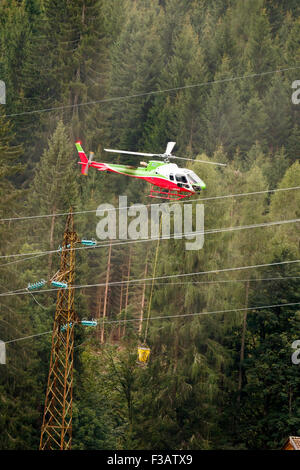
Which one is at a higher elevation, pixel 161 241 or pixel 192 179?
pixel 161 241

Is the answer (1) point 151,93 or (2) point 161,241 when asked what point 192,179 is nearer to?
(2) point 161,241

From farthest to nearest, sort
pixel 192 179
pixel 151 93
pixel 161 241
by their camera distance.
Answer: pixel 151 93 < pixel 161 241 < pixel 192 179

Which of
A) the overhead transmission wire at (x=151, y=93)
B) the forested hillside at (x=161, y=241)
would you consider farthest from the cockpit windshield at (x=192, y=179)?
the overhead transmission wire at (x=151, y=93)

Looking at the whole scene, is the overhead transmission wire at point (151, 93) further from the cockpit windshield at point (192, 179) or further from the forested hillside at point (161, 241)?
the cockpit windshield at point (192, 179)

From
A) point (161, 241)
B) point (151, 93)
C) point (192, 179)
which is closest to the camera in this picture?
point (192, 179)

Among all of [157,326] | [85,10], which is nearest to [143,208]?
[157,326]

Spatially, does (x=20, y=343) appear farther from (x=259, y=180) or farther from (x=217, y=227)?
(x=259, y=180)

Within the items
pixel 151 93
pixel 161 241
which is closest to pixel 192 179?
pixel 161 241

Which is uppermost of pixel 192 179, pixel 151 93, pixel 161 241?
pixel 151 93
